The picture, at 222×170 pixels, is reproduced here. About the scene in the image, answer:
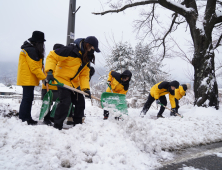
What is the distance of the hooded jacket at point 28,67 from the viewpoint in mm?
2751

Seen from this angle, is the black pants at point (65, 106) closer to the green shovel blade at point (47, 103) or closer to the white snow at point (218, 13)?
the green shovel blade at point (47, 103)

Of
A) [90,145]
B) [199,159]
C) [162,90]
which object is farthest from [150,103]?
[90,145]

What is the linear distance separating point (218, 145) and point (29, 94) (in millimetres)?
3563

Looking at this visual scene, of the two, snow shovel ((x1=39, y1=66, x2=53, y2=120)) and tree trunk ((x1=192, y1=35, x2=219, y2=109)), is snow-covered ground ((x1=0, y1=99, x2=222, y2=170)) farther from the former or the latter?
tree trunk ((x1=192, y1=35, x2=219, y2=109))

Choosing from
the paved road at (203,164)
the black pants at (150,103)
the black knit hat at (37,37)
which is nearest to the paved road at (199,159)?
the paved road at (203,164)

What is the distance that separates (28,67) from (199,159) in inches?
122

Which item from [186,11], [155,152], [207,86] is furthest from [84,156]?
[186,11]

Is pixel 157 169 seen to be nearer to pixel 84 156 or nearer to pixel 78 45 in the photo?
pixel 84 156

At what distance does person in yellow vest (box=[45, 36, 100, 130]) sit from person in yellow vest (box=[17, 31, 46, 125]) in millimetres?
338

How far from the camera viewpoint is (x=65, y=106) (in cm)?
267

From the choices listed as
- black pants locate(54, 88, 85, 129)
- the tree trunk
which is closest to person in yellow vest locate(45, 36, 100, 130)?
black pants locate(54, 88, 85, 129)

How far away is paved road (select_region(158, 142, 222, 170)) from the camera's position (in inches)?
72.5

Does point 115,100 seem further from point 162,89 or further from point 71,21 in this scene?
point 71,21

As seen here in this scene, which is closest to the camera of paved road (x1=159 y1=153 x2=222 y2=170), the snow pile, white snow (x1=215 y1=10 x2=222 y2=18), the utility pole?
paved road (x1=159 y1=153 x2=222 y2=170)
